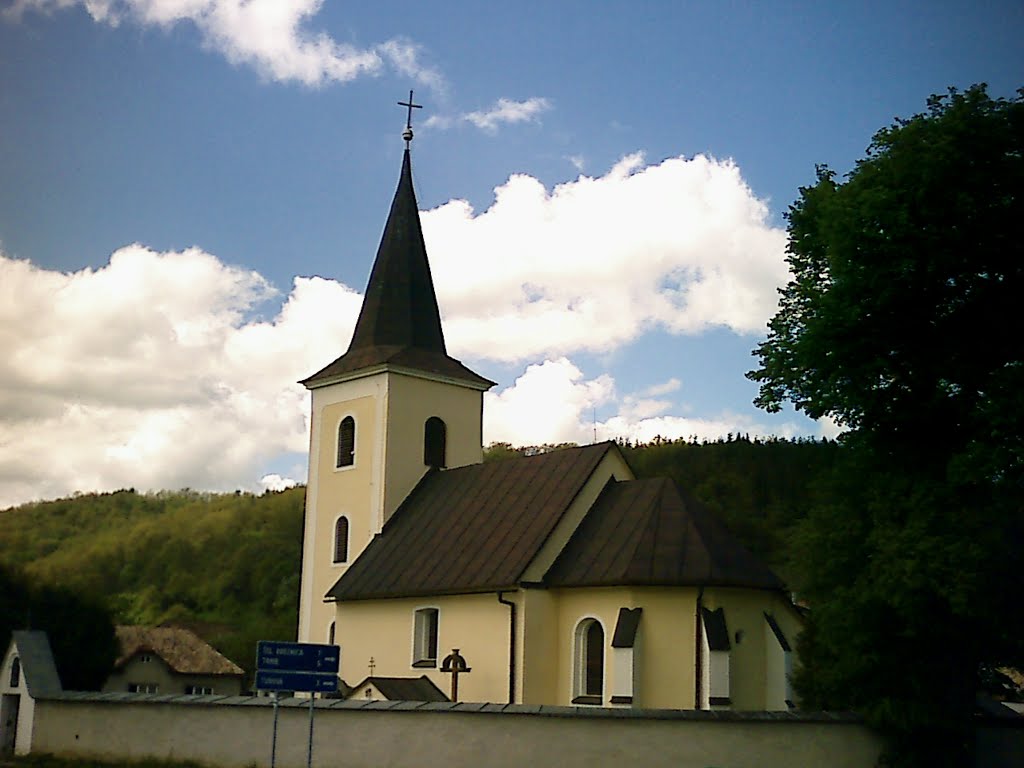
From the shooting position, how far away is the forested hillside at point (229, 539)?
2589 inches

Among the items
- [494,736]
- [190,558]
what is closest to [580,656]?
[494,736]

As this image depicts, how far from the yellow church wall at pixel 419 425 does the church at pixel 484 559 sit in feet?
0.16

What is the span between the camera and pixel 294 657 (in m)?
16.3

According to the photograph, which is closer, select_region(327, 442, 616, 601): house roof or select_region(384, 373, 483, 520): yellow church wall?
select_region(327, 442, 616, 601): house roof

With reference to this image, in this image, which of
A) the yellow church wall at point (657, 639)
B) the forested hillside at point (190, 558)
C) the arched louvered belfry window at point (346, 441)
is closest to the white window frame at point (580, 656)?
the yellow church wall at point (657, 639)

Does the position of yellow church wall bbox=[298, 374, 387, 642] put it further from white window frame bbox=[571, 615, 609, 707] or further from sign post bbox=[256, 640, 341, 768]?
sign post bbox=[256, 640, 341, 768]

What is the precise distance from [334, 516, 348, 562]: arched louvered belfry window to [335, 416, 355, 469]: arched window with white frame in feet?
5.56

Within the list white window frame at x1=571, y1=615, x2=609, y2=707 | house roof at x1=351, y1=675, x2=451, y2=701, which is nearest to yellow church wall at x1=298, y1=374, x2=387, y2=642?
house roof at x1=351, y1=675, x2=451, y2=701

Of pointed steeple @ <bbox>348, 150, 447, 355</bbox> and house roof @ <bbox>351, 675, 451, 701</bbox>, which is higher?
pointed steeple @ <bbox>348, 150, 447, 355</bbox>

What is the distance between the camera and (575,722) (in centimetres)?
1906

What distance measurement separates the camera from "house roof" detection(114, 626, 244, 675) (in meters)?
44.5

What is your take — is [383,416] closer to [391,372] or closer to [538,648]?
[391,372]

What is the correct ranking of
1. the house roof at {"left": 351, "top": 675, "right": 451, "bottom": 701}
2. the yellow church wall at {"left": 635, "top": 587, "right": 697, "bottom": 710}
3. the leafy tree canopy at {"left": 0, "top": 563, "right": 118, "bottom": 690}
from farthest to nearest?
1. the leafy tree canopy at {"left": 0, "top": 563, "right": 118, "bottom": 690}
2. the house roof at {"left": 351, "top": 675, "right": 451, "bottom": 701}
3. the yellow church wall at {"left": 635, "top": 587, "right": 697, "bottom": 710}

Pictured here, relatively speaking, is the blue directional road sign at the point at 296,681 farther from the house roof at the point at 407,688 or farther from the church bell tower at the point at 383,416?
the church bell tower at the point at 383,416
